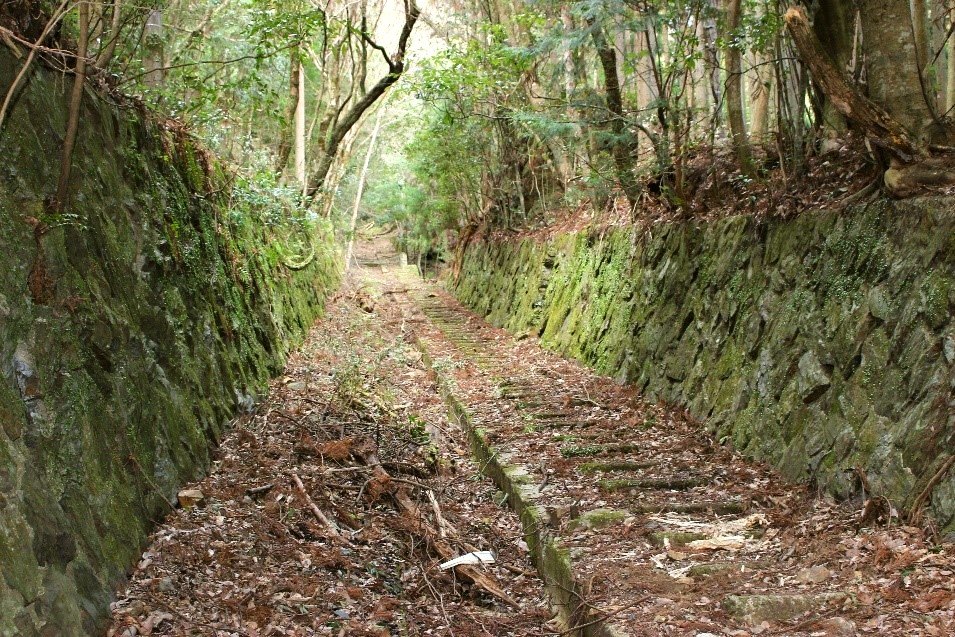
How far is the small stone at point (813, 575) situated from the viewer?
4094 mm

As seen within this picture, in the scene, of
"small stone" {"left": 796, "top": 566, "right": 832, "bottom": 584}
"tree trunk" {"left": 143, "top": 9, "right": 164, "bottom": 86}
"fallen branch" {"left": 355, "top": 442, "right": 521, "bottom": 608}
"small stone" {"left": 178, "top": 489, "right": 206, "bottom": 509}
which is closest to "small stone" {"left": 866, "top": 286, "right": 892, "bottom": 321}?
"small stone" {"left": 796, "top": 566, "right": 832, "bottom": 584}

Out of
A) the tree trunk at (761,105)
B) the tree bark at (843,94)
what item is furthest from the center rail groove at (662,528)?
the tree trunk at (761,105)

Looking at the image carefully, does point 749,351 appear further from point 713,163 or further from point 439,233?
point 439,233

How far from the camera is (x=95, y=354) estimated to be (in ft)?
13.4

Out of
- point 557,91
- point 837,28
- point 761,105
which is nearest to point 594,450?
point 837,28

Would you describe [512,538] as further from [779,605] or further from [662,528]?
[779,605]

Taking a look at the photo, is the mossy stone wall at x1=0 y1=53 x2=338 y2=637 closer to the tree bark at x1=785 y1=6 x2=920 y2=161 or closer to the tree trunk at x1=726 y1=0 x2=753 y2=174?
the tree bark at x1=785 y1=6 x2=920 y2=161

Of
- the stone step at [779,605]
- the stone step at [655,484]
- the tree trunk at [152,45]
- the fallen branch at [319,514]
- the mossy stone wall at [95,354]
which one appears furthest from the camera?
the tree trunk at [152,45]

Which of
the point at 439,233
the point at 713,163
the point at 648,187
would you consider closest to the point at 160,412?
the point at 713,163

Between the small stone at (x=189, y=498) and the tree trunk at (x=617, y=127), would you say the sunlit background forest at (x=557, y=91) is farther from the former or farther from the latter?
the small stone at (x=189, y=498)

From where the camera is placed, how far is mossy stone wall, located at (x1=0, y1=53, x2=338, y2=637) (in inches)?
124

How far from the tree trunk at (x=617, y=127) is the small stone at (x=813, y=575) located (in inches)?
251

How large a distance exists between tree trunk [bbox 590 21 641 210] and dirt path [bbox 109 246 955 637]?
3281 mm

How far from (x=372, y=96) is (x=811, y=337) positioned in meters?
8.88
